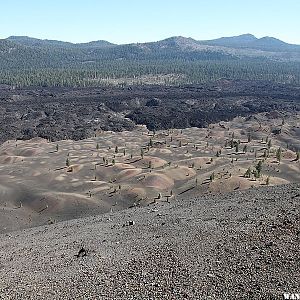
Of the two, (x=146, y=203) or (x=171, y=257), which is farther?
(x=146, y=203)

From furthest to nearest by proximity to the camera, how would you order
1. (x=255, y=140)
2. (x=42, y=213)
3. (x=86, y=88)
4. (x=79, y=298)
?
(x=86, y=88) → (x=255, y=140) → (x=42, y=213) → (x=79, y=298)

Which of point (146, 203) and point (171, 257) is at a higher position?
point (171, 257)

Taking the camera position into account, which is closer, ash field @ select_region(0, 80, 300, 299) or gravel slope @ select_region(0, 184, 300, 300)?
gravel slope @ select_region(0, 184, 300, 300)

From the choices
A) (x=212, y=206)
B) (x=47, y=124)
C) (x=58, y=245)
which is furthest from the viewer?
(x=47, y=124)

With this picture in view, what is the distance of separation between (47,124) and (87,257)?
84611 mm

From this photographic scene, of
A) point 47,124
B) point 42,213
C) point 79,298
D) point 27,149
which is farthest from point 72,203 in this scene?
point 47,124

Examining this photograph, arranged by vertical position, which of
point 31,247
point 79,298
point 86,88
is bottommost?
point 86,88

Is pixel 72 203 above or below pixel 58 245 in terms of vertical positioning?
below

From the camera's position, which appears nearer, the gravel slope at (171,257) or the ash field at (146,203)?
the gravel slope at (171,257)

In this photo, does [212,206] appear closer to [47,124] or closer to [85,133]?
[85,133]

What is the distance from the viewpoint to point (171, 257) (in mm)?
23812

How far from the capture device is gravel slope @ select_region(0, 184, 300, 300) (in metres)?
21.0

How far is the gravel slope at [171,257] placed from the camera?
20984 mm

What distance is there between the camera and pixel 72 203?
1858 inches
